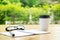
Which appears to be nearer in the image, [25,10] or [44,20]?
[44,20]

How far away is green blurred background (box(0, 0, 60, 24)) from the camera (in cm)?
415

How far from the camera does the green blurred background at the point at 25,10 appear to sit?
415 centimetres

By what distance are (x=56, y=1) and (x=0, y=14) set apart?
1.55 metres

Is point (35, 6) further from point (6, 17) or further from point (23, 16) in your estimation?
point (6, 17)

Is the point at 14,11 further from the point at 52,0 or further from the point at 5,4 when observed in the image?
the point at 52,0

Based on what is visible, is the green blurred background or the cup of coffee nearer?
the cup of coffee

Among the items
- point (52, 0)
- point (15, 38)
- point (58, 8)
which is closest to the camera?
point (15, 38)

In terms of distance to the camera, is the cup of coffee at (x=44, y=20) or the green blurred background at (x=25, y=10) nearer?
the cup of coffee at (x=44, y=20)

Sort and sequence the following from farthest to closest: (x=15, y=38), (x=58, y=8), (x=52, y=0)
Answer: (x=58, y=8), (x=52, y=0), (x=15, y=38)

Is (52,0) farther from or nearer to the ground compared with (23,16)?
farther from the ground

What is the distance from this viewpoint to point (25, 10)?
13.9ft

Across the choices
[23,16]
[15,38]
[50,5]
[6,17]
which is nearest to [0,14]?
[6,17]

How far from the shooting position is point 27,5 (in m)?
4.23

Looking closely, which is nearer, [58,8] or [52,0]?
[52,0]
